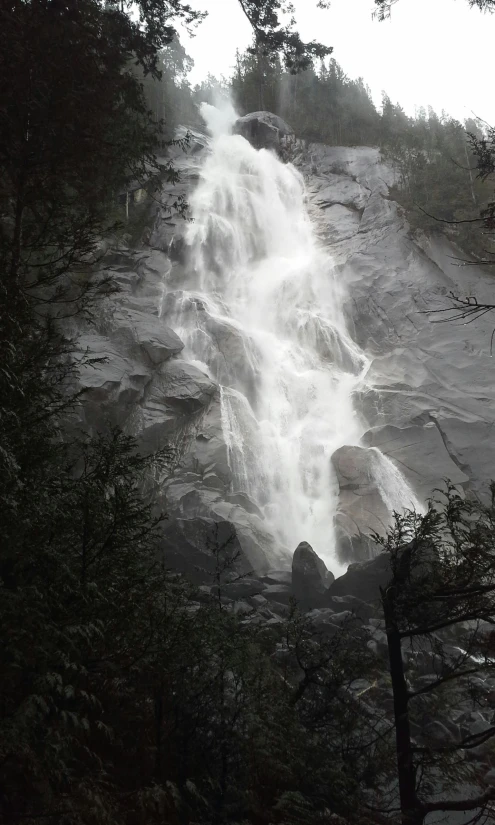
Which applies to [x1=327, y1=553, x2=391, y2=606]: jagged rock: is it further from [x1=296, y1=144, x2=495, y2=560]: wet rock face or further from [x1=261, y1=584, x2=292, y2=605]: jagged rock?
[x1=296, y1=144, x2=495, y2=560]: wet rock face

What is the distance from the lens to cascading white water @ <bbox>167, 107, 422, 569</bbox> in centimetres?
2120

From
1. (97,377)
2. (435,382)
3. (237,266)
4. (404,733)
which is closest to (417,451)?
(435,382)

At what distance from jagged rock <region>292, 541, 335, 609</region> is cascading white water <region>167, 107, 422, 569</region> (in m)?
2.63

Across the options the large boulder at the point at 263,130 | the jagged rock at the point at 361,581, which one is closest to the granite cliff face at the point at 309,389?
the jagged rock at the point at 361,581

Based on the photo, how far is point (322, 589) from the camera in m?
15.4

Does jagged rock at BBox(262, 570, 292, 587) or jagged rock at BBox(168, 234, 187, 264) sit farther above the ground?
jagged rock at BBox(168, 234, 187, 264)

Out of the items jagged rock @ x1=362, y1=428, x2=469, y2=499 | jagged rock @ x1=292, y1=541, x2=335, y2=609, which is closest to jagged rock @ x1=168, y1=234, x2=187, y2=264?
jagged rock @ x1=362, y1=428, x2=469, y2=499

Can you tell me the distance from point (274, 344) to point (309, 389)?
358 cm

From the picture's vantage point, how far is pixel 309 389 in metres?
25.8

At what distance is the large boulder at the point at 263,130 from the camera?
4475 cm

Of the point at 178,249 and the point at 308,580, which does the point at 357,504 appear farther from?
the point at 178,249

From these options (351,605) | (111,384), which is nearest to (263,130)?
(111,384)

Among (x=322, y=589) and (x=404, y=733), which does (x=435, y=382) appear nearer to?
(x=322, y=589)

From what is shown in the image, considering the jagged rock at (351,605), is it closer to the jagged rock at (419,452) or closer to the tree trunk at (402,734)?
the jagged rock at (419,452)
